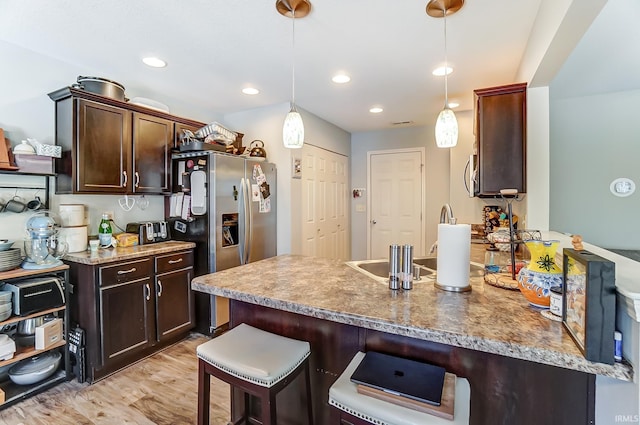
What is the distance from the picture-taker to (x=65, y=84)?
256cm

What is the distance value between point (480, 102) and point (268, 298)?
2.18m

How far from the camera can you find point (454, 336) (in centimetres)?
98

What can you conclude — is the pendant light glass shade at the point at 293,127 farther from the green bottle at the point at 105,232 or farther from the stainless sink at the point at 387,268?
the green bottle at the point at 105,232

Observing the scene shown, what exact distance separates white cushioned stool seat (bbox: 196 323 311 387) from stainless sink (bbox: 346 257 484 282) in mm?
596

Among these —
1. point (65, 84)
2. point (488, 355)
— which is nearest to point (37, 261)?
point (65, 84)

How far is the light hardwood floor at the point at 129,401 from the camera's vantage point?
188 centimetres

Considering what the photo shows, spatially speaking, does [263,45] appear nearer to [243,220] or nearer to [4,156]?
[243,220]

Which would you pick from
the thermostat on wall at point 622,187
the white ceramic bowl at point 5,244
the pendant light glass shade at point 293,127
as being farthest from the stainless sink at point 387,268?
the thermostat on wall at point 622,187

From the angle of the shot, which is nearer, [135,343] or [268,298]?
[268,298]

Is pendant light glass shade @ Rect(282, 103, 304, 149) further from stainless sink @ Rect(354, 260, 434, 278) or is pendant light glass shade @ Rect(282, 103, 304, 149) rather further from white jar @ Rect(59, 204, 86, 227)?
white jar @ Rect(59, 204, 86, 227)

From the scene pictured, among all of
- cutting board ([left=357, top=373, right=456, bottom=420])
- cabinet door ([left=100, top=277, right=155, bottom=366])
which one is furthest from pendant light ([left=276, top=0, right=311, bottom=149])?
cabinet door ([left=100, top=277, right=155, bottom=366])

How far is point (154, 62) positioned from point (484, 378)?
9.94ft

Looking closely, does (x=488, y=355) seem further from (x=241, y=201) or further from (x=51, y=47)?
(x=51, y=47)

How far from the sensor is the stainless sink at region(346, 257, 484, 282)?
1.73 m
